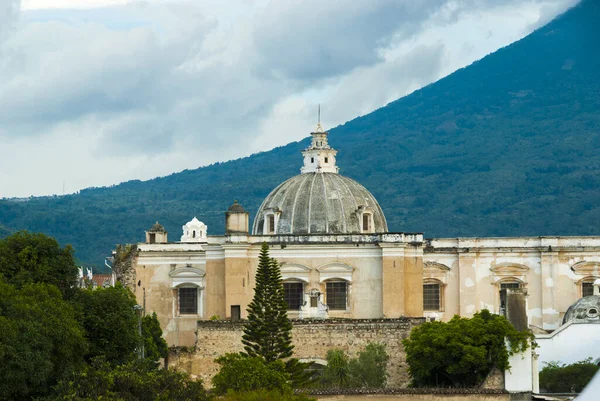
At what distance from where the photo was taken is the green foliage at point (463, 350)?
48.0m

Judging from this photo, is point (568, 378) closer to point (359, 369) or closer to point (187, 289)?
point (359, 369)

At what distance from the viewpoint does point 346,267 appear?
62219 mm

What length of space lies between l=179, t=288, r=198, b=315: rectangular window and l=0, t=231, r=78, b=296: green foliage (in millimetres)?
18086

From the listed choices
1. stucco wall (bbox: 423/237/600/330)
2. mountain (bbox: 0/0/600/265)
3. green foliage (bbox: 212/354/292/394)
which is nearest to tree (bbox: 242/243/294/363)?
green foliage (bbox: 212/354/292/394)

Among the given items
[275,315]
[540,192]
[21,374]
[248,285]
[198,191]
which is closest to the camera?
[21,374]

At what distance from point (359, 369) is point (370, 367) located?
1.36 feet

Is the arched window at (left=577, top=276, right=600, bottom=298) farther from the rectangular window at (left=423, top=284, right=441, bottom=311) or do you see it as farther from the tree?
the tree

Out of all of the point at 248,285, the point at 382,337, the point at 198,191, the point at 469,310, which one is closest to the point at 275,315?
the point at 382,337

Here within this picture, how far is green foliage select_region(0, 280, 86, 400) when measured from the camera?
37469 millimetres

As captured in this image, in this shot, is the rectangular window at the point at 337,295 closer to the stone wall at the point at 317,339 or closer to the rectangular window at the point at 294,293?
the rectangular window at the point at 294,293

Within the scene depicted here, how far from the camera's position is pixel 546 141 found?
17838cm

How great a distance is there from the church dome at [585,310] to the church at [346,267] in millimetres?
2338

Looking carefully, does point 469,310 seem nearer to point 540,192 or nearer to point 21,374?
point 21,374

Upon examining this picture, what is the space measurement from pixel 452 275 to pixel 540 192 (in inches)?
3976
